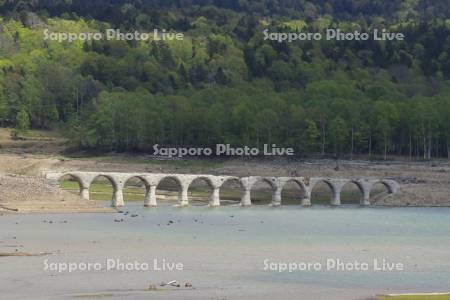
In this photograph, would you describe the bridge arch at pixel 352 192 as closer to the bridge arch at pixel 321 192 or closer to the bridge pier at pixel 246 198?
the bridge arch at pixel 321 192

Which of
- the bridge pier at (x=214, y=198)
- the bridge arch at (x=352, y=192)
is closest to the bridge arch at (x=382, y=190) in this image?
the bridge arch at (x=352, y=192)

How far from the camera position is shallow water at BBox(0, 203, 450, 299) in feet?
190

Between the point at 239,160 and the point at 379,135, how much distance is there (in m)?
19.3

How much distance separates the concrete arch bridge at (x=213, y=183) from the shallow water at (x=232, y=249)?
2.24 m

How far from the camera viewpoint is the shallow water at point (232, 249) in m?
58.0

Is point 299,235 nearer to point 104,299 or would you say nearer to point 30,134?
point 104,299

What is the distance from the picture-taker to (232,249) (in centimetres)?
7556

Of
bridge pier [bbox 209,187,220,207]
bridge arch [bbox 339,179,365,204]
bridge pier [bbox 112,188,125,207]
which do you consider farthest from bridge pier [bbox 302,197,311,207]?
bridge pier [bbox 112,188,125,207]

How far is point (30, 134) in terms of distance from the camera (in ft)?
561

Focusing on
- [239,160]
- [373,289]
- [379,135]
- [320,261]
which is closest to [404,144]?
[379,135]

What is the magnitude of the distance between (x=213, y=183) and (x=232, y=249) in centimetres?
3975

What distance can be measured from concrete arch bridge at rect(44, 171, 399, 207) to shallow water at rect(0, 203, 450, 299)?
2.24 metres

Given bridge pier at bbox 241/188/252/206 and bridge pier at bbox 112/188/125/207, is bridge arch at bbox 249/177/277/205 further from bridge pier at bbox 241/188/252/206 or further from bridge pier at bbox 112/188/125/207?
bridge pier at bbox 112/188/125/207

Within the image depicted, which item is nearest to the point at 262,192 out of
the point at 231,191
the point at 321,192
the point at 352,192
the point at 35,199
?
the point at 231,191
